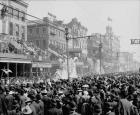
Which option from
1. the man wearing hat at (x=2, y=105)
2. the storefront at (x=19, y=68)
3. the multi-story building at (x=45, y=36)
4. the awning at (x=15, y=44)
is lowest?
the man wearing hat at (x=2, y=105)

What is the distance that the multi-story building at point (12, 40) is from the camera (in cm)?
3451

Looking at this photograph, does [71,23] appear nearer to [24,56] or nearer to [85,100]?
[24,56]

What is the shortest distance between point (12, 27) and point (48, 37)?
1636 centimetres

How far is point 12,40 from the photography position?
40.5 m

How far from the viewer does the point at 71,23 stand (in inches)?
2889

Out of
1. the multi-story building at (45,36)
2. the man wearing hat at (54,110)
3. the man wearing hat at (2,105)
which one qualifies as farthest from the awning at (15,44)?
the man wearing hat at (54,110)

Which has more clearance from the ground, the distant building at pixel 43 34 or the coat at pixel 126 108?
the distant building at pixel 43 34

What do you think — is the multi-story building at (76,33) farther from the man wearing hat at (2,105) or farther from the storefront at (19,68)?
the man wearing hat at (2,105)

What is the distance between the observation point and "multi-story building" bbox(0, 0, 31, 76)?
34513mm

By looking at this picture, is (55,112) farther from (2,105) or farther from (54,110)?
(2,105)

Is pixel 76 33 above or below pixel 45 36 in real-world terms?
above

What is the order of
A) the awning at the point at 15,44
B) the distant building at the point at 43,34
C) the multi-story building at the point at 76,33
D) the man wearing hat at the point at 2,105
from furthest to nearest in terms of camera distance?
the multi-story building at the point at 76,33 → the distant building at the point at 43,34 → the awning at the point at 15,44 → the man wearing hat at the point at 2,105

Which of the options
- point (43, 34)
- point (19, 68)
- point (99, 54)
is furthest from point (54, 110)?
point (99, 54)

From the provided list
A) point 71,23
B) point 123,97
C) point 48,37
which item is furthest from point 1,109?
point 71,23
